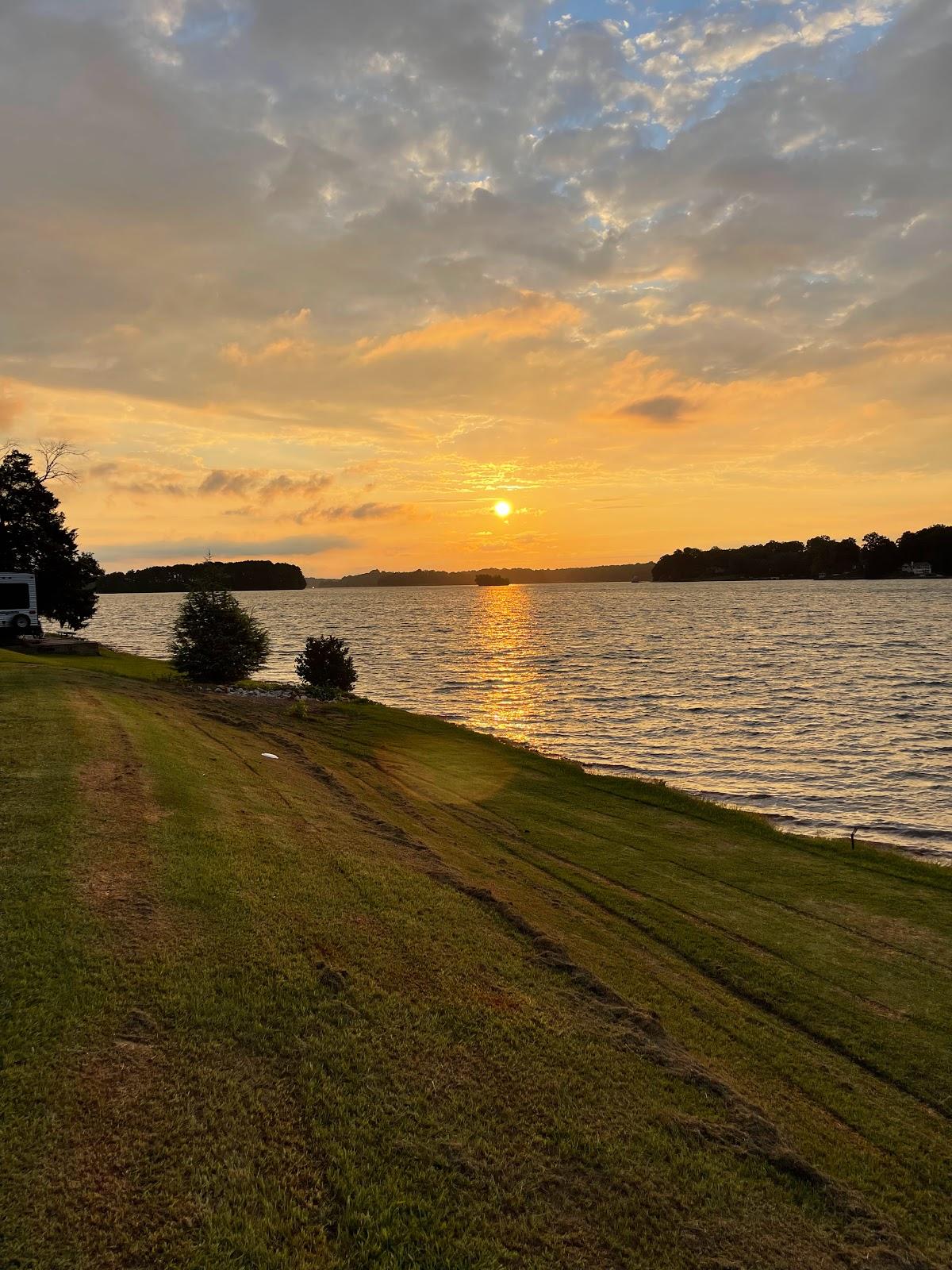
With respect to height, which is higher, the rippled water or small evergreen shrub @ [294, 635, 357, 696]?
small evergreen shrub @ [294, 635, 357, 696]

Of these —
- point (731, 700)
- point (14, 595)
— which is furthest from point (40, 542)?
point (731, 700)

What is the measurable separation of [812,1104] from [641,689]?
43501 mm

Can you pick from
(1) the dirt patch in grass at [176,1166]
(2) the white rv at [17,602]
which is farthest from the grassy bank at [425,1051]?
(2) the white rv at [17,602]

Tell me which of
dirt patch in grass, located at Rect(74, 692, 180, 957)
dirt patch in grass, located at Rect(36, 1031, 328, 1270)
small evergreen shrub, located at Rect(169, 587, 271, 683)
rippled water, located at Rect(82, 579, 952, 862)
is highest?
small evergreen shrub, located at Rect(169, 587, 271, 683)

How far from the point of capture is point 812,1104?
7.24 meters

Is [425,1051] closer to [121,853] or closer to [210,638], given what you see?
[121,853]

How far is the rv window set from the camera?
40250 millimetres

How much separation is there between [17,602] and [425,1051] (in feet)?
142

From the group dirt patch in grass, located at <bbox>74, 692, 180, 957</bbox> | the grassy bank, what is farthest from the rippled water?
dirt patch in grass, located at <bbox>74, 692, 180, 957</bbox>

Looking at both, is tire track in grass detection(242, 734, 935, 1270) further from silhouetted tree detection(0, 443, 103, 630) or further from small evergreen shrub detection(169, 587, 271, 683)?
silhouetted tree detection(0, 443, 103, 630)

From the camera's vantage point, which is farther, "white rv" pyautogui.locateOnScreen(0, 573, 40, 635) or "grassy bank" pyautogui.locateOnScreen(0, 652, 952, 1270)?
"white rv" pyautogui.locateOnScreen(0, 573, 40, 635)

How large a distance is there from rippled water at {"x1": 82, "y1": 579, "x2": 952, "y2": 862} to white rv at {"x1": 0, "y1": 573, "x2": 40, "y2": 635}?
20.6m

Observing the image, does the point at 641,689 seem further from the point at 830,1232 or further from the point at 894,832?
the point at 830,1232

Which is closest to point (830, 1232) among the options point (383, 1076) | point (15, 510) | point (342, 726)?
point (383, 1076)
